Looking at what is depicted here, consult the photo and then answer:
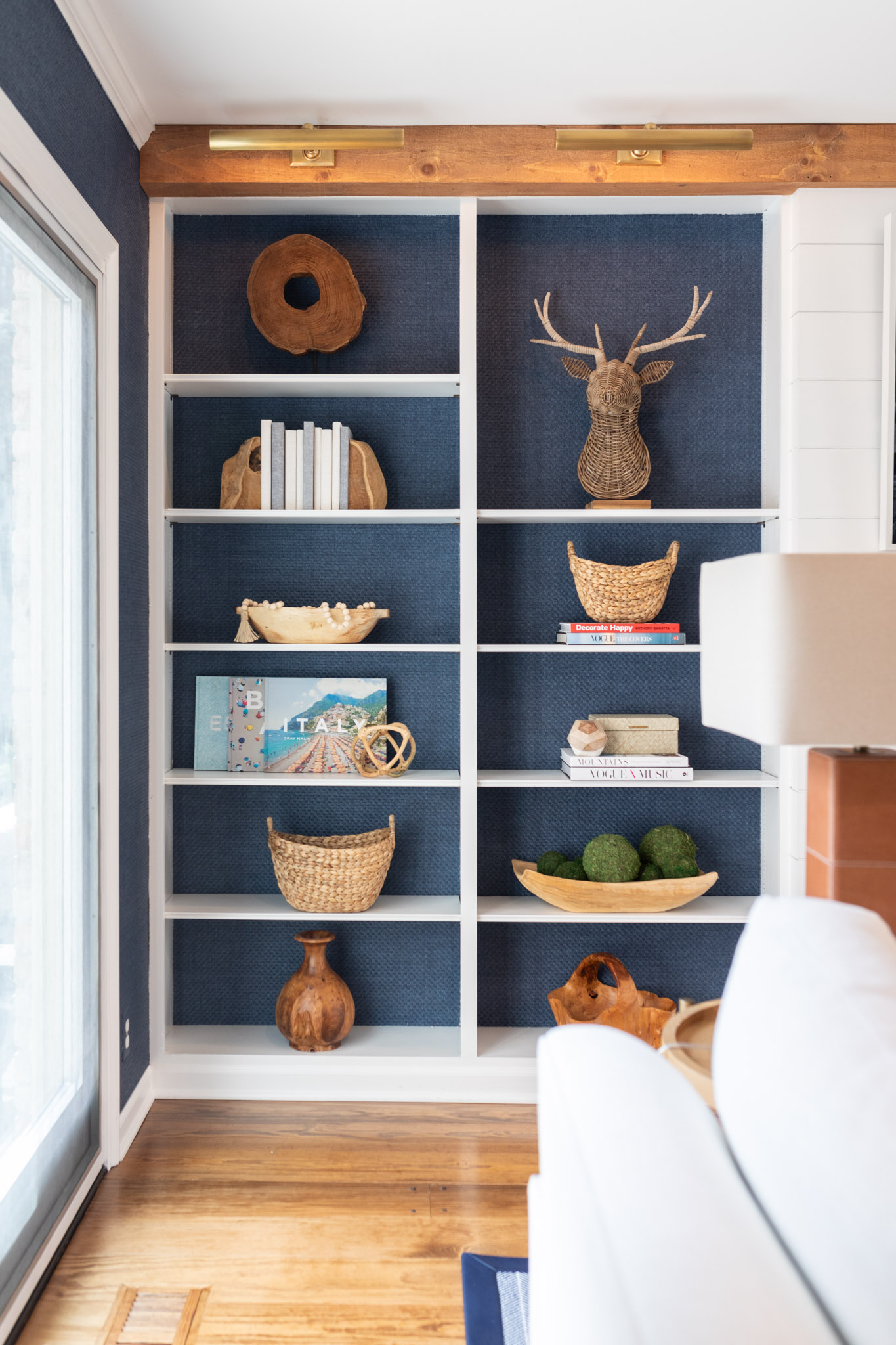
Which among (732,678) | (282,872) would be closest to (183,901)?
(282,872)

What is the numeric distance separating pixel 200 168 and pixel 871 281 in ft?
6.23

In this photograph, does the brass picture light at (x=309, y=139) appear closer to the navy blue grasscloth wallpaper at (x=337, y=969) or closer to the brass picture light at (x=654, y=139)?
the brass picture light at (x=654, y=139)

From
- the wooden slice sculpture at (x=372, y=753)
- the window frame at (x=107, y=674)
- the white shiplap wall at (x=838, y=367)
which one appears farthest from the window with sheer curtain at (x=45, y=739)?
the white shiplap wall at (x=838, y=367)

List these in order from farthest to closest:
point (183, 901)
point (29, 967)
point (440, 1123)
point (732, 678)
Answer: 1. point (183, 901)
2. point (440, 1123)
3. point (29, 967)
4. point (732, 678)

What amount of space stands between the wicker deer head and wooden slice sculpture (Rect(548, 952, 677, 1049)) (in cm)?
137

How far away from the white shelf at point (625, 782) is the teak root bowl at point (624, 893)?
0.86 feet

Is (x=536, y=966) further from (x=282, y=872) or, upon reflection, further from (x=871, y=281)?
(x=871, y=281)

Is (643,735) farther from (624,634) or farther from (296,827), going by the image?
(296,827)

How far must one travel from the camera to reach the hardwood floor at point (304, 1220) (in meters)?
1.76

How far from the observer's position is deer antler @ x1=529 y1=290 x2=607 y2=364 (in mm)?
2584

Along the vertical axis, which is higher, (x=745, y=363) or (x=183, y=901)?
(x=745, y=363)

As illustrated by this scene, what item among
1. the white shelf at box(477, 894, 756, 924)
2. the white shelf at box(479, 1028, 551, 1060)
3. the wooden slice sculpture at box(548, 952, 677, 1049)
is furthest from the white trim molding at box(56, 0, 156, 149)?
the white shelf at box(479, 1028, 551, 1060)

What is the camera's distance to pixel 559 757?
2824mm

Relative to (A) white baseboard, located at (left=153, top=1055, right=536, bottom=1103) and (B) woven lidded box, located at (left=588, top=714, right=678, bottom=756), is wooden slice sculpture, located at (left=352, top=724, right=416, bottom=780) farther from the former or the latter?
(A) white baseboard, located at (left=153, top=1055, right=536, bottom=1103)
